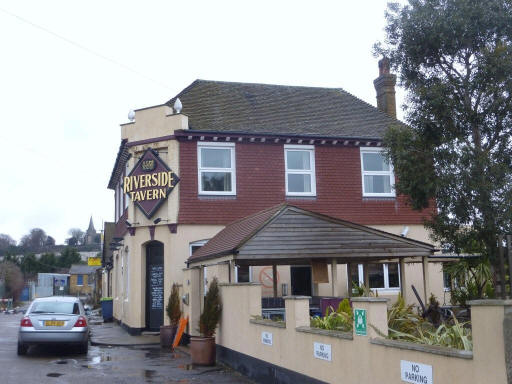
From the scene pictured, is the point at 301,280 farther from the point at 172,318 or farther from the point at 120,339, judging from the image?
the point at 120,339

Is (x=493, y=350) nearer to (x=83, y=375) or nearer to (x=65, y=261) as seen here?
(x=83, y=375)

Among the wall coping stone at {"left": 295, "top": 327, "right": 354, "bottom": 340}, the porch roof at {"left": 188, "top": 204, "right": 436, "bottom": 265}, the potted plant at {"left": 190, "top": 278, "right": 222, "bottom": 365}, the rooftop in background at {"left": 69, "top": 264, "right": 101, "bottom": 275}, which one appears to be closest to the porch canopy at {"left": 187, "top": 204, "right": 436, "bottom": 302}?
the porch roof at {"left": 188, "top": 204, "right": 436, "bottom": 265}

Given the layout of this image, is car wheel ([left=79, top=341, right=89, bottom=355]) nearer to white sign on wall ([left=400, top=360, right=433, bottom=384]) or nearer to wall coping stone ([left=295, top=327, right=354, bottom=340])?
wall coping stone ([left=295, top=327, right=354, bottom=340])

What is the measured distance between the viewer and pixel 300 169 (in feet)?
74.2

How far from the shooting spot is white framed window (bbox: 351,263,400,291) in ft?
74.5

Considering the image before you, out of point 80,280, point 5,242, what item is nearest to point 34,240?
point 5,242

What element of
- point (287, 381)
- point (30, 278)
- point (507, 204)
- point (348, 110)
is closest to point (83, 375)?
point (287, 381)

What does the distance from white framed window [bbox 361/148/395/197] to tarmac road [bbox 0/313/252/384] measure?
1004 cm

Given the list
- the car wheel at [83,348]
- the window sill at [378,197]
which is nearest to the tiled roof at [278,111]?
the window sill at [378,197]

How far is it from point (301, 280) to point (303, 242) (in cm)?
760

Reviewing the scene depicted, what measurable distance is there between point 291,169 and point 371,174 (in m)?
3.13

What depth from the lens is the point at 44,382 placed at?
11.8m

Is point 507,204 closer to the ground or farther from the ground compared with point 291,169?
closer to the ground

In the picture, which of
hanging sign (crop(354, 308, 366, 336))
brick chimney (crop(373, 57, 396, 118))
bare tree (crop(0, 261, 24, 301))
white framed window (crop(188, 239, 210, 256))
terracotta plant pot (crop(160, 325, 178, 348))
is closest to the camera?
hanging sign (crop(354, 308, 366, 336))
